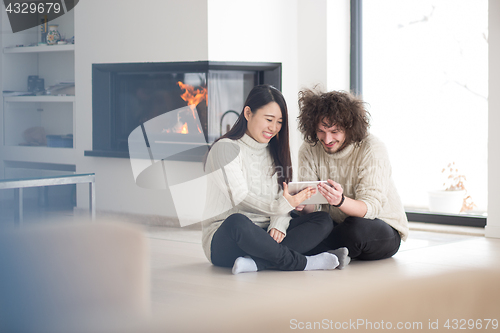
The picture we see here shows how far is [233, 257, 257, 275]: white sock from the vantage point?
2262mm

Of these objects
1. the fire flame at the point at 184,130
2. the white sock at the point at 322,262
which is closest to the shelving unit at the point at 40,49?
the fire flame at the point at 184,130

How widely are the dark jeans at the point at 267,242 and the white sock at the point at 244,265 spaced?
21 mm

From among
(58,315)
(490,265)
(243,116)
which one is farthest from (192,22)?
(58,315)

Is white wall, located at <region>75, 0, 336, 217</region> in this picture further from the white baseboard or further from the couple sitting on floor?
the couple sitting on floor

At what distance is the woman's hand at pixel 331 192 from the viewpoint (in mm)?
2254

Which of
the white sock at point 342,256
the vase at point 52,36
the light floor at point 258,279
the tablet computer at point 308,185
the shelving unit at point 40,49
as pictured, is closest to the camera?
the light floor at point 258,279

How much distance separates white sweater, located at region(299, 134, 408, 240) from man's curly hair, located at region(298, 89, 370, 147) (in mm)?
73

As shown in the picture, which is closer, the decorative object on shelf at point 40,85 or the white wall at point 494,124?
the white wall at point 494,124

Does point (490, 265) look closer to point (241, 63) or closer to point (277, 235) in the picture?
point (277, 235)

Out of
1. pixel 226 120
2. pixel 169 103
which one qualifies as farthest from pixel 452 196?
pixel 169 103

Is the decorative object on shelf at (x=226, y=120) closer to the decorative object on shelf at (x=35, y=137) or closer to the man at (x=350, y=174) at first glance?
the man at (x=350, y=174)

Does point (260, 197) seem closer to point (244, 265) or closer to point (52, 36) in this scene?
point (244, 265)

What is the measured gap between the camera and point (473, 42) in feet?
12.2

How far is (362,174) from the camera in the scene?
2.41m
